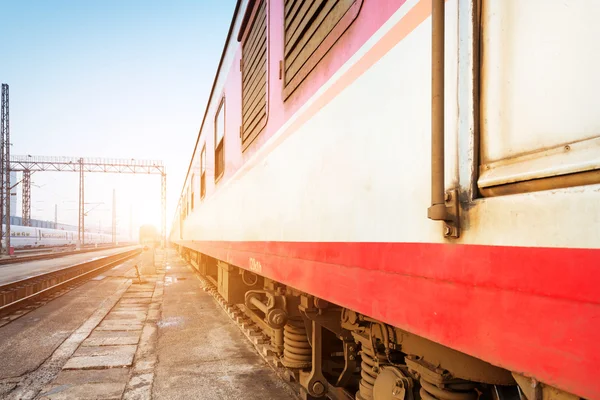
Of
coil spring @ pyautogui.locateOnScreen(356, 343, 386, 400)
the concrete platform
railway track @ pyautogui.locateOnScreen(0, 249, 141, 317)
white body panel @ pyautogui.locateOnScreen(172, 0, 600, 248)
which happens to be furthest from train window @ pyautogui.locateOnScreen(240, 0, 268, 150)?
railway track @ pyautogui.locateOnScreen(0, 249, 141, 317)

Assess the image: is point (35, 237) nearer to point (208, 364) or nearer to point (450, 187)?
point (208, 364)

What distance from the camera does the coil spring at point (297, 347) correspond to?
410cm

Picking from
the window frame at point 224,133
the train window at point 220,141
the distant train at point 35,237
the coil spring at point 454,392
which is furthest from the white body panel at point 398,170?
the distant train at point 35,237

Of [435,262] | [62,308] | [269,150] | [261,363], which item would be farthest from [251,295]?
[62,308]

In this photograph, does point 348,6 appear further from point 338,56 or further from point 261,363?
point 261,363

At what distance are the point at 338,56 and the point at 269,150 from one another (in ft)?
4.35

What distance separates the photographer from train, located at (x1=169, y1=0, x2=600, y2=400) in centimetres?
90

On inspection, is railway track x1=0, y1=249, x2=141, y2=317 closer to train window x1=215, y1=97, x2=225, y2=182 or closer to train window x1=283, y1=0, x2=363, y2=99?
train window x1=215, y1=97, x2=225, y2=182

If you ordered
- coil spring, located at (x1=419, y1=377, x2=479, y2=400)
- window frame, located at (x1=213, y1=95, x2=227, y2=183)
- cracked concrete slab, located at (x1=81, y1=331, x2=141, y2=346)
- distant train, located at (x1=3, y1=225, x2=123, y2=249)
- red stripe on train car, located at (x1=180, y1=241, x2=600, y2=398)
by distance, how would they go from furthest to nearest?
distant train, located at (x1=3, y1=225, x2=123, y2=249)
cracked concrete slab, located at (x1=81, y1=331, x2=141, y2=346)
window frame, located at (x1=213, y1=95, x2=227, y2=183)
coil spring, located at (x1=419, y1=377, x2=479, y2=400)
red stripe on train car, located at (x1=180, y1=241, x2=600, y2=398)

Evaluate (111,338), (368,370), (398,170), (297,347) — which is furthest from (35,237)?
(398,170)

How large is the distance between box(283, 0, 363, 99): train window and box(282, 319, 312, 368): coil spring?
7.29ft

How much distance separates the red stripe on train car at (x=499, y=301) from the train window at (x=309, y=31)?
1.07 m

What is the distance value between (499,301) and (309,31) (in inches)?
76.7

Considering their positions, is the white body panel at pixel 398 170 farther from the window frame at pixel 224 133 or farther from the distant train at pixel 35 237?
the distant train at pixel 35 237
